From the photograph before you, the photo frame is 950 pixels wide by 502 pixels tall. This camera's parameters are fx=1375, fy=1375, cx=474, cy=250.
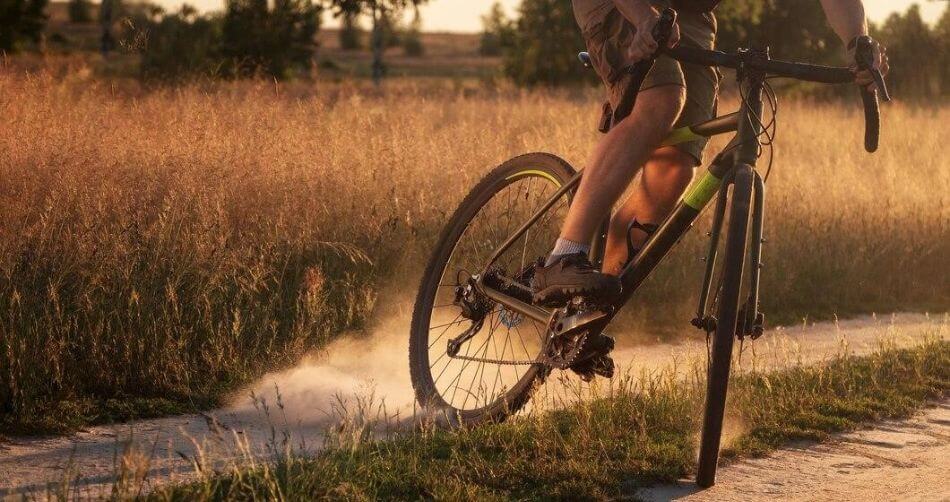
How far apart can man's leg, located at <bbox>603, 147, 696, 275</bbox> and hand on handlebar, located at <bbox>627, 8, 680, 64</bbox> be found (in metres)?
0.63

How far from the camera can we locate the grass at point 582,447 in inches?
162

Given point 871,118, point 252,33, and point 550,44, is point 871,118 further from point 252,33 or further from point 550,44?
point 550,44

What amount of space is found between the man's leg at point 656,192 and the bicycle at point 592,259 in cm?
8

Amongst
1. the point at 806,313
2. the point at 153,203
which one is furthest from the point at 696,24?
the point at 806,313

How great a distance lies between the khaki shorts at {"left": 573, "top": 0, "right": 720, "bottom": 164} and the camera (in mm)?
4660

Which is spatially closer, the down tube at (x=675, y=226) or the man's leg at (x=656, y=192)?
the down tube at (x=675, y=226)

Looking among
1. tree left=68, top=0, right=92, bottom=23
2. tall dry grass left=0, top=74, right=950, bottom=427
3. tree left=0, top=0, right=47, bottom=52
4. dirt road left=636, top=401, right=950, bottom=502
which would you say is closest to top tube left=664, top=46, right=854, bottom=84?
dirt road left=636, top=401, right=950, bottom=502

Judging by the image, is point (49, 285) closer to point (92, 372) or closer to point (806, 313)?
point (92, 372)

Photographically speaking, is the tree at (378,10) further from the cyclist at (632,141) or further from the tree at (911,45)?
the cyclist at (632,141)

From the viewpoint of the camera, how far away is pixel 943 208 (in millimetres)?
11898

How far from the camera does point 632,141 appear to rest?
4.62m

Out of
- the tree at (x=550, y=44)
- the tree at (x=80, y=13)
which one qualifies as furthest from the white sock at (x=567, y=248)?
the tree at (x=80, y=13)

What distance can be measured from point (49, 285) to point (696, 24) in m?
3.06

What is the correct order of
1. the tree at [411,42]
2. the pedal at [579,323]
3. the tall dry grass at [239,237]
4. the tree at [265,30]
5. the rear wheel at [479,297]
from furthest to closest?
1. the tree at [411,42]
2. the tree at [265,30]
3. the tall dry grass at [239,237]
4. the rear wheel at [479,297]
5. the pedal at [579,323]
